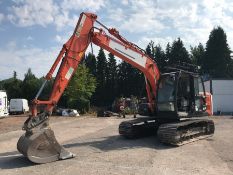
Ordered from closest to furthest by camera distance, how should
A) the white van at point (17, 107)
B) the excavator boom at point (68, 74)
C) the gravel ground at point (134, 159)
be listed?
the gravel ground at point (134, 159)
the excavator boom at point (68, 74)
the white van at point (17, 107)

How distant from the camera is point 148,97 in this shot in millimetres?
17359

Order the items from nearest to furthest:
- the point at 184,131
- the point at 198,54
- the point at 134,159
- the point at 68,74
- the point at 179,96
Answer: the point at 134,159 < the point at 68,74 < the point at 184,131 < the point at 179,96 < the point at 198,54

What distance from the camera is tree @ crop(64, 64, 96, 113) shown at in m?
47.5

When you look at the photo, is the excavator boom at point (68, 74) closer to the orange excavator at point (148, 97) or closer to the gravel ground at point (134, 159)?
the orange excavator at point (148, 97)

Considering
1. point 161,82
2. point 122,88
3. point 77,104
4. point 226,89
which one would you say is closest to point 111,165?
point 161,82

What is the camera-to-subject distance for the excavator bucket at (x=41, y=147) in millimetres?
11820

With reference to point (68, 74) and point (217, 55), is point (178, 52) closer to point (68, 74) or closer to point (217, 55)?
point (217, 55)

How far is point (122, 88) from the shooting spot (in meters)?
77.6

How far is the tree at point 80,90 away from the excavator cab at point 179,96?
3062 cm

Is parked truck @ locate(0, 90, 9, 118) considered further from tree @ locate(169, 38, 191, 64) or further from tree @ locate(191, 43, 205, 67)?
tree @ locate(191, 43, 205, 67)

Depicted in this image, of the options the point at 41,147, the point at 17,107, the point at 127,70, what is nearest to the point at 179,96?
the point at 41,147

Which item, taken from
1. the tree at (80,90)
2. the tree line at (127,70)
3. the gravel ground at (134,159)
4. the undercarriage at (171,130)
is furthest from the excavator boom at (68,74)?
the tree line at (127,70)

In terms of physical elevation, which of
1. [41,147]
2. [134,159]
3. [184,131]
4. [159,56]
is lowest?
[134,159]

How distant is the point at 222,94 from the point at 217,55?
126 ft
